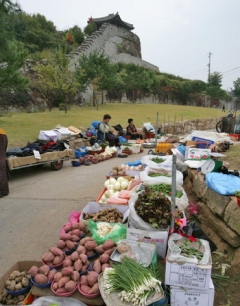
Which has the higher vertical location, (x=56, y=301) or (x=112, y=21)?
(x=112, y=21)

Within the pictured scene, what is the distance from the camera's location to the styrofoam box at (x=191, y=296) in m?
2.12

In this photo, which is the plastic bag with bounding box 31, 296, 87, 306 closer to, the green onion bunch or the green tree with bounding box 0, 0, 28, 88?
the green onion bunch

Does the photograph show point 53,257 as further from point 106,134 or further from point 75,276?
point 106,134

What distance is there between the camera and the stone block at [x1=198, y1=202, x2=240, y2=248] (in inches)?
115

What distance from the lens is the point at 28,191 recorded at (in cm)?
555

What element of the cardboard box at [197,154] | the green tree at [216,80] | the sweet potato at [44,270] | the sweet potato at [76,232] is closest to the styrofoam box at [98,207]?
the sweet potato at [76,232]

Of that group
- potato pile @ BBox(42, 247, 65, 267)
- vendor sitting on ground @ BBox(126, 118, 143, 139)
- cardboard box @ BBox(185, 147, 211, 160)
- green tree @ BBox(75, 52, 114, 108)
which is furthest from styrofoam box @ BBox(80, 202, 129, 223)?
green tree @ BBox(75, 52, 114, 108)

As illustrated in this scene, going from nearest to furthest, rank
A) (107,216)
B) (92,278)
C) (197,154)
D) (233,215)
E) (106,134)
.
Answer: (92,278) < (233,215) < (107,216) < (197,154) < (106,134)

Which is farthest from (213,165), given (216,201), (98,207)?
(98,207)

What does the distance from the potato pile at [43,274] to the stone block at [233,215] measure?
2.05 meters

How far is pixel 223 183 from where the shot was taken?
3223mm

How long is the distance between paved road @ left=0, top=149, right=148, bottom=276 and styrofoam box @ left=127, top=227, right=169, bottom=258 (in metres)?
1.26

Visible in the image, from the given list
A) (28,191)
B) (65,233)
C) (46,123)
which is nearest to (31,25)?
(46,123)

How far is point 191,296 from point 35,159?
5269 mm
